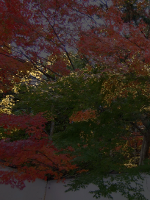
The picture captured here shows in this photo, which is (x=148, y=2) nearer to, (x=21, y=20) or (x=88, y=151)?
(x=21, y=20)

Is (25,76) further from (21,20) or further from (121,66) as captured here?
(121,66)

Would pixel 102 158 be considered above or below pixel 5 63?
below

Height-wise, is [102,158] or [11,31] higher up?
[11,31]

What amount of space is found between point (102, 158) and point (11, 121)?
3195mm

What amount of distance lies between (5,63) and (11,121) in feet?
9.37

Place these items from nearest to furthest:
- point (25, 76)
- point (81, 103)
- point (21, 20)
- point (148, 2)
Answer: point (81, 103), point (21, 20), point (25, 76), point (148, 2)

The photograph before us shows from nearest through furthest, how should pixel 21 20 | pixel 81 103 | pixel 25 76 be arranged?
pixel 81 103
pixel 21 20
pixel 25 76

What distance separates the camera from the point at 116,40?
277 inches

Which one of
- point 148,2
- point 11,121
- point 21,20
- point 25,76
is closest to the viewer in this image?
point 11,121

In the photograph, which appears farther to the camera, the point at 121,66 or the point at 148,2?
the point at 148,2

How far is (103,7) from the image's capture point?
10.4 m

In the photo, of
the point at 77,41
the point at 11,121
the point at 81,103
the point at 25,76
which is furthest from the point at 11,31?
the point at 81,103

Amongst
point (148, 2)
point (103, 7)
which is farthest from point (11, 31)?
point (148, 2)

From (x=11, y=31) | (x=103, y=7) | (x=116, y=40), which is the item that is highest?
(x=103, y=7)
